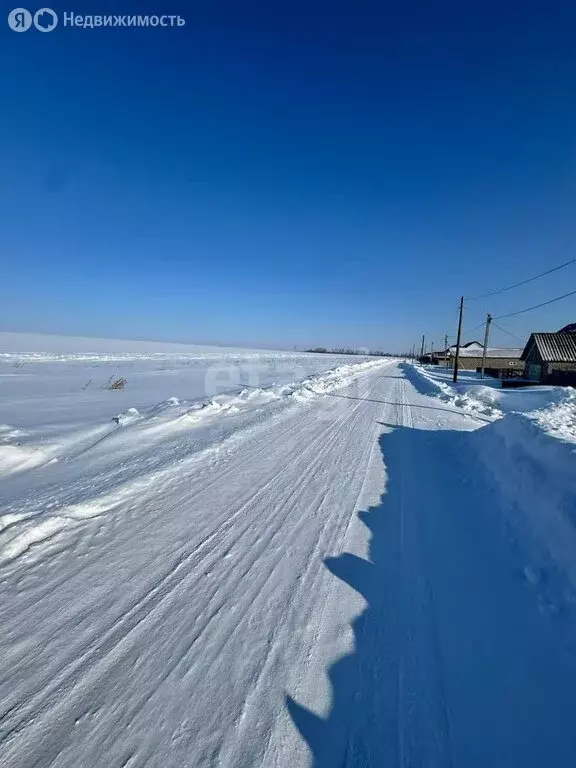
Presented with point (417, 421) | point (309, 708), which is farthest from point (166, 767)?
point (417, 421)

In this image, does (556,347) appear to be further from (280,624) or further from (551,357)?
(280,624)

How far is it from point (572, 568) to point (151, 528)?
4439mm

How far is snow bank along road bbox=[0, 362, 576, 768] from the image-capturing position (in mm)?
1954

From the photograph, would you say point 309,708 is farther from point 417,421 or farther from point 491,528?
point 417,421

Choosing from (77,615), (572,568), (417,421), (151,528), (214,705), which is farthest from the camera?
(417,421)

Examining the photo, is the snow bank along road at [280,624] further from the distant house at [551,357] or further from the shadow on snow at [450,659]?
the distant house at [551,357]

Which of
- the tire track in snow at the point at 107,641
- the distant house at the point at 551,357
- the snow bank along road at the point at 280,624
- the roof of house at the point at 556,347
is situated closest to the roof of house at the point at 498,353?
the distant house at the point at 551,357

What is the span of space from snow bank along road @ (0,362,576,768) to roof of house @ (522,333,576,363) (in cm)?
2900

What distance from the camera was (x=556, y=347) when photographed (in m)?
28.0

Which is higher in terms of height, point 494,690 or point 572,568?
point 572,568

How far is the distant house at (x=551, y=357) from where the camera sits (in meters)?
26.4

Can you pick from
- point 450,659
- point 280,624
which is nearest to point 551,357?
point 450,659

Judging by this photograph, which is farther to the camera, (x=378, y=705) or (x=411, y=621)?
(x=411, y=621)

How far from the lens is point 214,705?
6.93 ft
